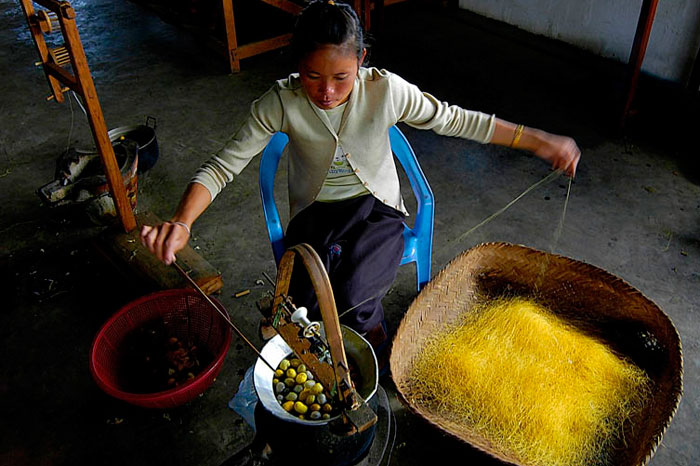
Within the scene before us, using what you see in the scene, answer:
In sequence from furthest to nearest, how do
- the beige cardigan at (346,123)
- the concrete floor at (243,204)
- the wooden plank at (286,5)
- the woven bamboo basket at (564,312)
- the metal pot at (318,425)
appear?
the wooden plank at (286,5) < the concrete floor at (243,204) < the beige cardigan at (346,123) < the woven bamboo basket at (564,312) < the metal pot at (318,425)

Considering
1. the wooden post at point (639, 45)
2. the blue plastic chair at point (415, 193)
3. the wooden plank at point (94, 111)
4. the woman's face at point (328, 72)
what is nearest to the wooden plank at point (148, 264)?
the wooden plank at point (94, 111)

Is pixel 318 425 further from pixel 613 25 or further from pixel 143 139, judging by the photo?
pixel 613 25

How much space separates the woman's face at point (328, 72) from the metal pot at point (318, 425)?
2.46 feet

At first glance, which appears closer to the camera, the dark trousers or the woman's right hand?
the woman's right hand

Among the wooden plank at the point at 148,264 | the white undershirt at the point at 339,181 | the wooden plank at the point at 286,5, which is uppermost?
the white undershirt at the point at 339,181

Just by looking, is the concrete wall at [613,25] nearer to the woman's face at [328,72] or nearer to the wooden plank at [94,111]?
the woman's face at [328,72]

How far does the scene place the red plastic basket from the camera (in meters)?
1.98

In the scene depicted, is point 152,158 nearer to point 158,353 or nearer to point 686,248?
point 158,353

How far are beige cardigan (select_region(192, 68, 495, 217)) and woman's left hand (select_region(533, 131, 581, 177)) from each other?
0.19m

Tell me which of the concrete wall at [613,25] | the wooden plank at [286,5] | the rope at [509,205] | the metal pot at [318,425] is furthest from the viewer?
the wooden plank at [286,5]

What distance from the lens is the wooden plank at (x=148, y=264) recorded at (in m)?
2.60

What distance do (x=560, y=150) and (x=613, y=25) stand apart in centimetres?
355

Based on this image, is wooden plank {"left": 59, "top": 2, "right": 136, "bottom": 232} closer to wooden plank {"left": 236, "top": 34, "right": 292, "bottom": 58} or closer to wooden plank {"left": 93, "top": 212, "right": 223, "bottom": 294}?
wooden plank {"left": 93, "top": 212, "right": 223, "bottom": 294}

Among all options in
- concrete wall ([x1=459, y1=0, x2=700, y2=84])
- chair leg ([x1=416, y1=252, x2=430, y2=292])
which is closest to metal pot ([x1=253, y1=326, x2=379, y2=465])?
chair leg ([x1=416, y1=252, x2=430, y2=292])
